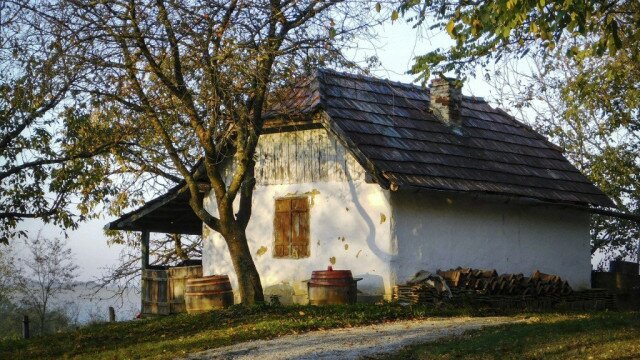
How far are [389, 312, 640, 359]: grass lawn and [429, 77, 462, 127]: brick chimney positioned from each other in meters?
9.53

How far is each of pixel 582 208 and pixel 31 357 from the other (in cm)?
1390

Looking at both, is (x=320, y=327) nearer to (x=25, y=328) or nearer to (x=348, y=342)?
(x=348, y=342)

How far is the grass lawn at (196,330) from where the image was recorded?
13.7 m

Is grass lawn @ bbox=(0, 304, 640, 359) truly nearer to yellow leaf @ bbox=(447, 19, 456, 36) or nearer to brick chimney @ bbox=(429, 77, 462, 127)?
yellow leaf @ bbox=(447, 19, 456, 36)

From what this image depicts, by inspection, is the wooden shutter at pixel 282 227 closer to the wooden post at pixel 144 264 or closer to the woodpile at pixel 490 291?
the woodpile at pixel 490 291

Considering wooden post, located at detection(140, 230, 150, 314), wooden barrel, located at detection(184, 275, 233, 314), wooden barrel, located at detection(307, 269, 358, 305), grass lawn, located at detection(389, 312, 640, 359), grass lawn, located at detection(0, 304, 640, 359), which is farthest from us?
wooden post, located at detection(140, 230, 150, 314)

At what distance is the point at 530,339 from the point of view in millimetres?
11445

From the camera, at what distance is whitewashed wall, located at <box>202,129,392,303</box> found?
60.3 feet

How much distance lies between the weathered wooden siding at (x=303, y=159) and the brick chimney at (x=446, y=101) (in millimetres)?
4052

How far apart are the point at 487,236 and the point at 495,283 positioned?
236 centimetres

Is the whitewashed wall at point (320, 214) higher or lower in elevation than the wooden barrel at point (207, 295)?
higher

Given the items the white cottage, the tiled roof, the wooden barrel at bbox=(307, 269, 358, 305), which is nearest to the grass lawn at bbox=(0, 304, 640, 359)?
→ the wooden barrel at bbox=(307, 269, 358, 305)

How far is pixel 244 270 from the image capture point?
55.7 ft

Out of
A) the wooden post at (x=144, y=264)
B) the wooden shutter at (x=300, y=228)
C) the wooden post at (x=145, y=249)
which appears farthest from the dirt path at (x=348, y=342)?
the wooden post at (x=145, y=249)
